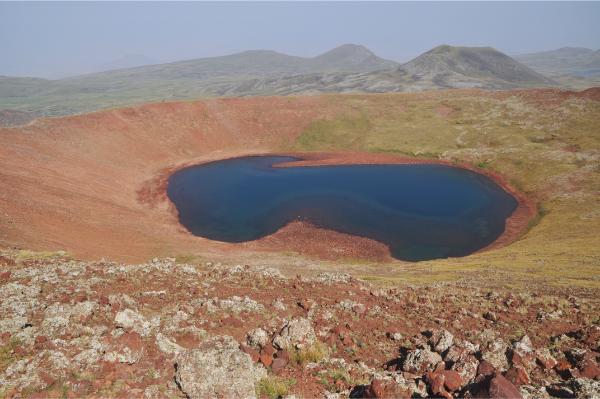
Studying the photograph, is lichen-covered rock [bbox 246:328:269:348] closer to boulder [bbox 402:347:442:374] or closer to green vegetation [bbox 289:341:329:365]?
green vegetation [bbox 289:341:329:365]

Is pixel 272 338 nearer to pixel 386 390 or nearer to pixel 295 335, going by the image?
pixel 295 335

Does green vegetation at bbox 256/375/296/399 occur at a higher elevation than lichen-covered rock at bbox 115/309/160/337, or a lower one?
lower

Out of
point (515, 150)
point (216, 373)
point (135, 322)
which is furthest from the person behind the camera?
point (515, 150)

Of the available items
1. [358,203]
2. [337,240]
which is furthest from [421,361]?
[358,203]

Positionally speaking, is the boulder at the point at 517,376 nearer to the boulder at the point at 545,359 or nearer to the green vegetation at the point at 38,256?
the boulder at the point at 545,359

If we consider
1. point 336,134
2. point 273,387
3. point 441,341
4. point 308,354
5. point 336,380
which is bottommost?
point 336,380

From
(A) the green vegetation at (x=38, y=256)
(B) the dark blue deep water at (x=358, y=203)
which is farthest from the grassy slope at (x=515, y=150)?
(A) the green vegetation at (x=38, y=256)

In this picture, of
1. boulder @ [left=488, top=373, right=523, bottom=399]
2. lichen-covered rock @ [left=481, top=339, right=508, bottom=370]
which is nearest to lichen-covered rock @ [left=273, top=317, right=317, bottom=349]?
boulder @ [left=488, top=373, right=523, bottom=399]

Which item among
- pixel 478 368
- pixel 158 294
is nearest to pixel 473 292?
pixel 478 368
